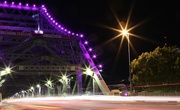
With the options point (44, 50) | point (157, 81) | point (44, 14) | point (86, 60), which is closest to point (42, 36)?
point (44, 50)

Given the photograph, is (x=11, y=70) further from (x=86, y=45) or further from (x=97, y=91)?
(x=86, y=45)

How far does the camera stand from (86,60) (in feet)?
271

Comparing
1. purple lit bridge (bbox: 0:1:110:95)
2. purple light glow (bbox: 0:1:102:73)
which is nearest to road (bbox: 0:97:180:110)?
purple lit bridge (bbox: 0:1:110:95)

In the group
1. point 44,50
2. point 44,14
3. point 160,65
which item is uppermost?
point 44,14

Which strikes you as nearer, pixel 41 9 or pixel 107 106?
pixel 107 106

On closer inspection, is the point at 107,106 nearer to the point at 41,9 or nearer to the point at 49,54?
the point at 49,54

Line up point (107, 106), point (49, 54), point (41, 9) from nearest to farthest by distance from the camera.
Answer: point (107, 106), point (49, 54), point (41, 9)

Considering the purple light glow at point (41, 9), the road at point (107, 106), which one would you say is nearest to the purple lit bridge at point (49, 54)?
the purple light glow at point (41, 9)

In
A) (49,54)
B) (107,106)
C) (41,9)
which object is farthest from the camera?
(41,9)

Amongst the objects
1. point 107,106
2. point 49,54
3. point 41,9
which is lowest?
point 107,106

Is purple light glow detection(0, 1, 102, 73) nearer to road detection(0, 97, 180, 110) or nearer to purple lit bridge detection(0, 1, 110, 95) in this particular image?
purple lit bridge detection(0, 1, 110, 95)

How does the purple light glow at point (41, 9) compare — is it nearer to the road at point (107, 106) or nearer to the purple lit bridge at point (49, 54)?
the purple lit bridge at point (49, 54)

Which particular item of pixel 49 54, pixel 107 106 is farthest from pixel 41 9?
pixel 107 106

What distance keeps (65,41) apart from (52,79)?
54.4ft
